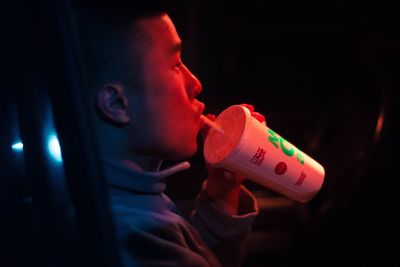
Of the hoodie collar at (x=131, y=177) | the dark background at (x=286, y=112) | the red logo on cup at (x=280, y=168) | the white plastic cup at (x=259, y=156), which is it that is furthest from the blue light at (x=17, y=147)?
the red logo on cup at (x=280, y=168)

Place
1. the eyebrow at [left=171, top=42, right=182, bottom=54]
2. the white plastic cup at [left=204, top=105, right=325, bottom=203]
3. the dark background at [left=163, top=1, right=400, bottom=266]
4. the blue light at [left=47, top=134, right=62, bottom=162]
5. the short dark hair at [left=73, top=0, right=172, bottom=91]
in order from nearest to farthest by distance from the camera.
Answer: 1. the blue light at [left=47, top=134, right=62, bottom=162]
2. the short dark hair at [left=73, top=0, right=172, bottom=91]
3. the eyebrow at [left=171, top=42, right=182, bottom=54]
4. the white plastic cup at [left=204, top=105, right=325, bottom=203]
5. the dark background at [left=163, top=1, right=400, bottom=266]

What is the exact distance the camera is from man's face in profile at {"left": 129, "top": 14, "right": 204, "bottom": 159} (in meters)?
1.00

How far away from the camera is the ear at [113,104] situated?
967 mm

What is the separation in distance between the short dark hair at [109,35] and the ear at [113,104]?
2cm

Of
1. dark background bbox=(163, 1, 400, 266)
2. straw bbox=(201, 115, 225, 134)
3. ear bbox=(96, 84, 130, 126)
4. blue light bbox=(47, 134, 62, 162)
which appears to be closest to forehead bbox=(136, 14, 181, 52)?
ear bbox=(96, 84, 130, 126)

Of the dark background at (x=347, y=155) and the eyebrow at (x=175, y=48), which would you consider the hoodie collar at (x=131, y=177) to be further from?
the dark background at (x=347, y=155)

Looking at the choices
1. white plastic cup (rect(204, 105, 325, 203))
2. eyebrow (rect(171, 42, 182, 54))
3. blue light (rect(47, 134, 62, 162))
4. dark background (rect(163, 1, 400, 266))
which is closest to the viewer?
blue light (rect(47, 134, 62, 162))

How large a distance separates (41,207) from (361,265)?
2.00m

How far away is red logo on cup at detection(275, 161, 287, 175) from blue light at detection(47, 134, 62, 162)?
0.63 m

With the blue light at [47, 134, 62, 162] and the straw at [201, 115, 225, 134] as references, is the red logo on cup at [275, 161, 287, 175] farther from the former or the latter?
the blue light at [47, 134, 62, 162]

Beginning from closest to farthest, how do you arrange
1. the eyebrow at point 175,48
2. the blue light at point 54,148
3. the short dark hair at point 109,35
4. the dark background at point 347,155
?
the blue light at point 54,148, the short dark hair at point 109,35, the eyebrow at point 175,48, the dark background at point 347,155

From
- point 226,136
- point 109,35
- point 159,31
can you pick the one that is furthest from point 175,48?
point 226,136

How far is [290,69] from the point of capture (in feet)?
16.5

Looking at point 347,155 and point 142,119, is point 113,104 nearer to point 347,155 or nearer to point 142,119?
point 142,119
